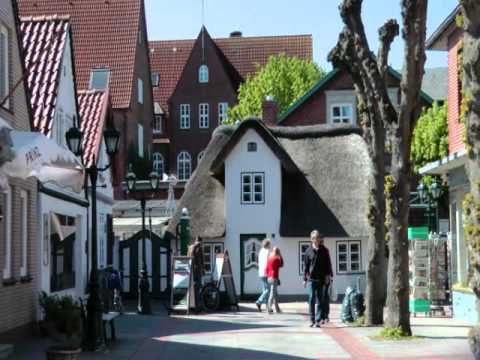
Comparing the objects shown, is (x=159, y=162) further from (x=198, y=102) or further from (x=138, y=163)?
(x=138, y=163)

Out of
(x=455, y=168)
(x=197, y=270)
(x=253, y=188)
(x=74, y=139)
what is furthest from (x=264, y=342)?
(x=253, y=188)

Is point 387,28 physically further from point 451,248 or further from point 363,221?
point 363,221

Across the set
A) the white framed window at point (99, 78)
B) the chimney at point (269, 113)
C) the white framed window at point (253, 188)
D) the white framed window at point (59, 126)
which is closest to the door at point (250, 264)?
the white framed window at point (253, 188)

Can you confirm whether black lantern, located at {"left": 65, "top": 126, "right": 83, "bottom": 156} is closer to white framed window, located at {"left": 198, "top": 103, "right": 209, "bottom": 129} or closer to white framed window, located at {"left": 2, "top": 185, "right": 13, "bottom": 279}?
white framed window, located at {"left": 2, "top": 185, "right": 13, "bottom": 279}

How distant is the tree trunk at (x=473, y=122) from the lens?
400 inches

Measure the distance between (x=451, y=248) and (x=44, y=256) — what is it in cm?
1048

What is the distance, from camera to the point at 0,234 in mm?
17750

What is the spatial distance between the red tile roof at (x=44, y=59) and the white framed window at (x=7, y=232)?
202 inches

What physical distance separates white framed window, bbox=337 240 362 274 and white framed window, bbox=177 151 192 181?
32786mm

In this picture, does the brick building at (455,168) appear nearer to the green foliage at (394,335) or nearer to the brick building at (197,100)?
the green foliage at (394,335)

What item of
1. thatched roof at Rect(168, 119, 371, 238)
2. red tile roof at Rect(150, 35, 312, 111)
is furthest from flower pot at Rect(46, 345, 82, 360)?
red tile roof at Rect(150, 35, 312, 111)

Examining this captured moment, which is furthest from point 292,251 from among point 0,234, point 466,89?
point 466,89

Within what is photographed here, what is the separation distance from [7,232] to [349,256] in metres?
20.5

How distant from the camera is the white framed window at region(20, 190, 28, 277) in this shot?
65.4ft
